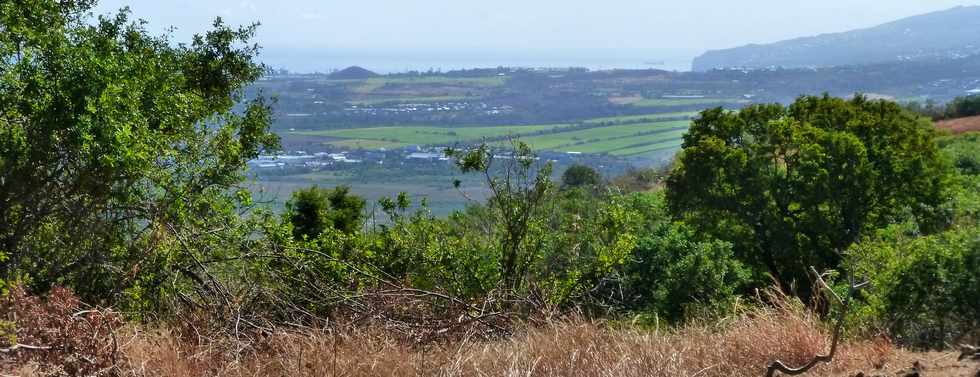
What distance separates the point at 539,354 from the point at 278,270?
352cm

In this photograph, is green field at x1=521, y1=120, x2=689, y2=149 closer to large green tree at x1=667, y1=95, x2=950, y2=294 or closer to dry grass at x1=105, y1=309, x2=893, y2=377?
large green tree at x1=667, y1=95, x2=950, y2=294

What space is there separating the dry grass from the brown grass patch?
49.2 m

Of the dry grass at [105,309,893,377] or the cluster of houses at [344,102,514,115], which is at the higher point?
the dry grass at [105,309,893,377]

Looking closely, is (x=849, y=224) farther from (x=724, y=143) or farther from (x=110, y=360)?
(x=110, y=360)

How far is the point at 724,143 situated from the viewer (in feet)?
61.3

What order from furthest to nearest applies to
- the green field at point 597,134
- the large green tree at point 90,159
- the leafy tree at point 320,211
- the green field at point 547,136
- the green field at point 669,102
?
the green field at point 669,102 → the green field at point 597,134 → the green field at point 547,136 → the leafy tree at point 320,211 → the large green tree at point 90,159

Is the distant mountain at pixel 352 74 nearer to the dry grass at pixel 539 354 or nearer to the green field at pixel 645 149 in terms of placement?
the green field at pixel 645 149

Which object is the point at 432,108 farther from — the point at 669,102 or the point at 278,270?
the point at 278,270

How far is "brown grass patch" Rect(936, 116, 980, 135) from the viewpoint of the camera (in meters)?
50.1

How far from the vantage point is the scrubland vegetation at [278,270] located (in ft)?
18.9

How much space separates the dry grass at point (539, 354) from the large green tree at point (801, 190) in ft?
39.8

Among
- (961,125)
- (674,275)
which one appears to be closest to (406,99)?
(961,125)

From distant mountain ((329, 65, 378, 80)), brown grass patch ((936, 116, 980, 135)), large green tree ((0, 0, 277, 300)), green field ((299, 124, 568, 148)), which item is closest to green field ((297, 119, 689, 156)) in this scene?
green field ((299, 124, 568, 148))

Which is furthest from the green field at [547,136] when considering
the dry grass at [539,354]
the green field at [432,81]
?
the dry grass at [539,354]
